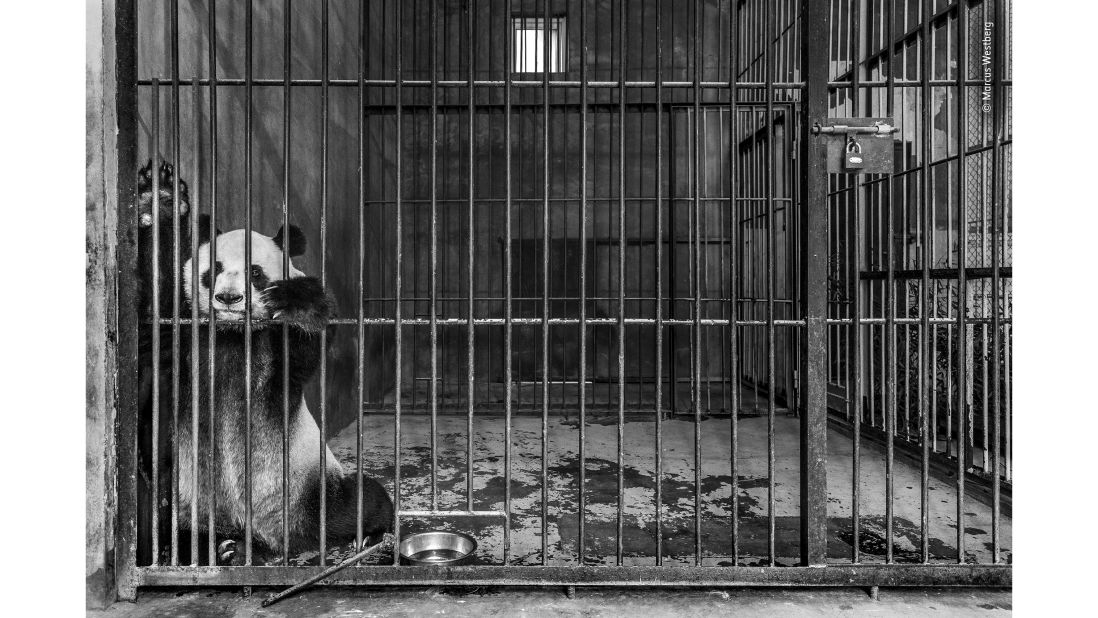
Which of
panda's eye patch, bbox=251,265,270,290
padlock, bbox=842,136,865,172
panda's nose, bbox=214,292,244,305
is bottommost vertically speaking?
panda's nose, bbox=214,292,244,305

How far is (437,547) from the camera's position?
268 centimetres

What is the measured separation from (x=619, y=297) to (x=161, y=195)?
1.79 meters

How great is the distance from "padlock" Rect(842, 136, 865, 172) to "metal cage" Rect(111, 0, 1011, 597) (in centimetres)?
11

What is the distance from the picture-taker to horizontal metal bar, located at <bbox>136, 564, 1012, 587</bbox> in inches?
92.4

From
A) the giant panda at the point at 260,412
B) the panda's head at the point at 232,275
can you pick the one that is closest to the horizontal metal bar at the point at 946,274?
the giant panda at the point at 260,412

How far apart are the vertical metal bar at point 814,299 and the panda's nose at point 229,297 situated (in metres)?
2.28

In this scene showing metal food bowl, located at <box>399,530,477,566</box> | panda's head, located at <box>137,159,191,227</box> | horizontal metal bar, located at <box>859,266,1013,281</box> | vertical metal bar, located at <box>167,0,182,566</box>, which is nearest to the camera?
vertical metal bar, located at <box>167,0,182,566</box>

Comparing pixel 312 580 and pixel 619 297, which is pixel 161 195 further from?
pixel 619 297

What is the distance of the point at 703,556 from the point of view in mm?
2844

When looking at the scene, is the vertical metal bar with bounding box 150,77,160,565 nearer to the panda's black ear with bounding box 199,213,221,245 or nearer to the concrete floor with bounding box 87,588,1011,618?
the concrete floor with bounding box 87,588,1011,618

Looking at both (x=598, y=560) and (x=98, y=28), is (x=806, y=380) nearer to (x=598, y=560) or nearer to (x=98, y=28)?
(x=598, y=560)

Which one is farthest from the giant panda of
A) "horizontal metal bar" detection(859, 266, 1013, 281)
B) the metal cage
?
"horizontal metal bar" detection(859, 266, 1013, 281)

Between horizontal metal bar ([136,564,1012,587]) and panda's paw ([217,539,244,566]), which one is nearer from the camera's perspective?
horizontal metal bar ([136,564,1012,587])

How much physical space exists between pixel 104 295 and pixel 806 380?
8.07 ft
